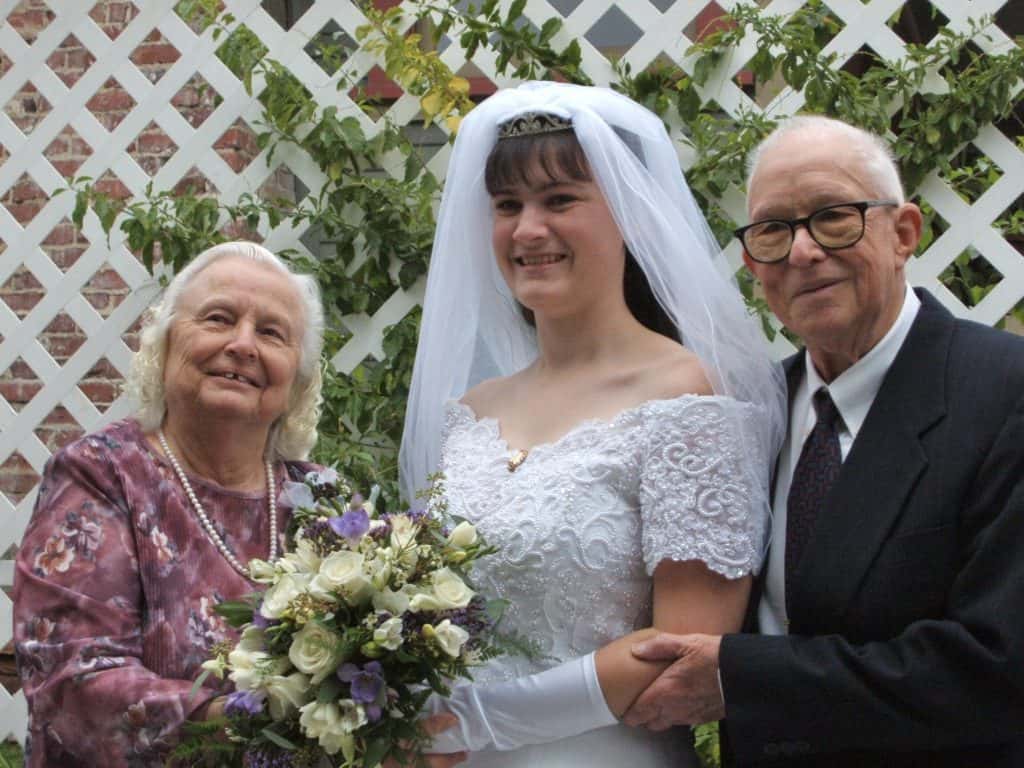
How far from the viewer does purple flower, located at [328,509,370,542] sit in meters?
2.16

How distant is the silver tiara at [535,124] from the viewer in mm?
2523

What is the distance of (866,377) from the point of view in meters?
2.32

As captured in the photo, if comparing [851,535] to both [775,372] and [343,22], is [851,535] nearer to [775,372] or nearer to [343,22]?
[775,372]

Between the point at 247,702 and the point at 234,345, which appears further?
the point at 234,345

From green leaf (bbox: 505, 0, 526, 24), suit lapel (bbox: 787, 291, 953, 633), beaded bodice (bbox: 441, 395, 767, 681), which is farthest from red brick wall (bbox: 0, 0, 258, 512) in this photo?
suit lapel (bbox: 787, 291, 953, 633)

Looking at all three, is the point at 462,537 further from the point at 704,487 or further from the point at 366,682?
the point at 704,487

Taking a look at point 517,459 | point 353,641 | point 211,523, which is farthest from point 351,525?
point 211,523

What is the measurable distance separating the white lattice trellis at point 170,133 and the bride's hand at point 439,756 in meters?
1.68

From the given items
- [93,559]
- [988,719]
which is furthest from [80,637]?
[988,719]

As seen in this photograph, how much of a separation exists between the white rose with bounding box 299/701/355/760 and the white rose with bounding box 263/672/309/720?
1.0 inches

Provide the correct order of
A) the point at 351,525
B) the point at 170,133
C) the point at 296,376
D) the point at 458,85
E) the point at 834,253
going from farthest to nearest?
the point at 170,133, the point at 458,85, the point at 296,376, the point at 834,253, the point at 351,525

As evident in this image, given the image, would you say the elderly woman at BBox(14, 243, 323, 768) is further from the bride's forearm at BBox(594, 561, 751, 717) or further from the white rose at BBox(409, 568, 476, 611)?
the bride's forearm at BBox(594, 561, 751, 717)

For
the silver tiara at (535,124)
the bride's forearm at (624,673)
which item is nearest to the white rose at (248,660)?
the bride's forearm at (624,673)

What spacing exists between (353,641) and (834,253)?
1038mm
